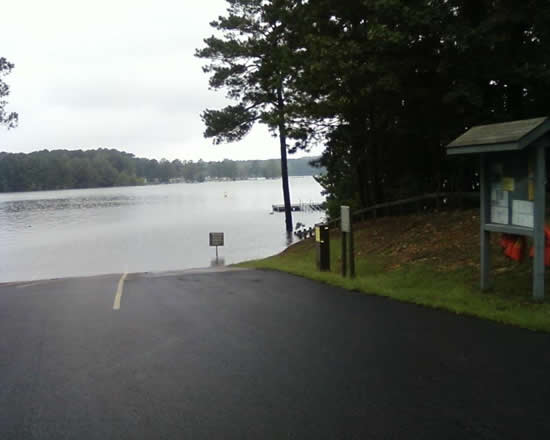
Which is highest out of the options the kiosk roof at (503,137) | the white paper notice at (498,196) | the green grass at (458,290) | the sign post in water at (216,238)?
the kiosk roof at (503,137)

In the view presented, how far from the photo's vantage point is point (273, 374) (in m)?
4.97

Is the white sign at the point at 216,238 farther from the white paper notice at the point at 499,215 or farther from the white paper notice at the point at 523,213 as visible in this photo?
the white paper notice at the point at 523,213

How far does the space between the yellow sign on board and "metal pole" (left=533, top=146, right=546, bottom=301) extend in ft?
1.70

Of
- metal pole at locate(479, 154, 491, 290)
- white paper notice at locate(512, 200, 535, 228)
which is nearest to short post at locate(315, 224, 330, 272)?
metal pole at locate(479, 154, 491, 290)

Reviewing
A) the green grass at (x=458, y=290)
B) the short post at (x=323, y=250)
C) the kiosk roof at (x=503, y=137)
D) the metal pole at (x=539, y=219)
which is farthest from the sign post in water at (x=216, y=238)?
the metal pole at (x=539, y=219)

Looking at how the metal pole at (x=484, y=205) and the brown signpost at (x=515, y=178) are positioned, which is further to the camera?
the metal pole at (x=484, y=205)

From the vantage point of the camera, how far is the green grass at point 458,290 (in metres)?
6.52

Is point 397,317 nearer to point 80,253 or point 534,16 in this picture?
point 534,16

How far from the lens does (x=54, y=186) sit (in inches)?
7667

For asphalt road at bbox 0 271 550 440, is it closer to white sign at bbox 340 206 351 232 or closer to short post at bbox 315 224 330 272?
white sign at bbox 340 206 351 232

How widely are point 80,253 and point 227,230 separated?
15669mm

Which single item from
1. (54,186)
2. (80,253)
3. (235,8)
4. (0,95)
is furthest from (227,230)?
(54,186)

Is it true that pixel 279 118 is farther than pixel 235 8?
No

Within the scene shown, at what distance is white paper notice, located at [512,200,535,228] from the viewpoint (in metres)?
6.62
